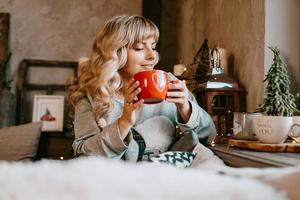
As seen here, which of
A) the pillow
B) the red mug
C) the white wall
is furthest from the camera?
the pillow

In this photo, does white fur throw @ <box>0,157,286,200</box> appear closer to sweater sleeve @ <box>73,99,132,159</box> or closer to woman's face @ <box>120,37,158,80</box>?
sweater sleeve @ <box>73,99,132,159</box>

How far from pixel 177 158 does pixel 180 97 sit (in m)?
0.20

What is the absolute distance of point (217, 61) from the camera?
196cm

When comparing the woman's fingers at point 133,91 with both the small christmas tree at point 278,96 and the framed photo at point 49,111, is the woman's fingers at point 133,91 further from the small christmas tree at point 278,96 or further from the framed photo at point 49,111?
the framed photo at point 49,111

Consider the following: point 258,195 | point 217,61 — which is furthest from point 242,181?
point 217,61

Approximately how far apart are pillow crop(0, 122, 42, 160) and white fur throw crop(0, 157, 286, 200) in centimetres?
184

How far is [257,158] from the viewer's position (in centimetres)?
97

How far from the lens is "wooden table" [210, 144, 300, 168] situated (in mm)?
878

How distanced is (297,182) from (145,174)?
115 millimetres

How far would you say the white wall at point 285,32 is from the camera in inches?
66.5

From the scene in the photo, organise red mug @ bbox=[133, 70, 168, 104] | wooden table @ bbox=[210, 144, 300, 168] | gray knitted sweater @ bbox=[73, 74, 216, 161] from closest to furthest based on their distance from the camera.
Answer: wooden table @ bbox=[210, 144, 300, 168], red mug @ bbox=[133, 70, 168, 104], gray knitted sweater @ bbox=[73, 74, 216, 161]

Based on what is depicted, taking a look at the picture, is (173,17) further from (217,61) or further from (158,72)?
(158,72)

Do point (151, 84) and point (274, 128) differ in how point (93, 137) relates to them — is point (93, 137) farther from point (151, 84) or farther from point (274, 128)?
point (274, 128)

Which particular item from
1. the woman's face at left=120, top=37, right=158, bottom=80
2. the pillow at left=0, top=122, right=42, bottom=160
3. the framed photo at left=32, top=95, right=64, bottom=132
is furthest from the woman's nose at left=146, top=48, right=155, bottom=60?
the framed photo at left=32, top=95, right=64, bottom=132
